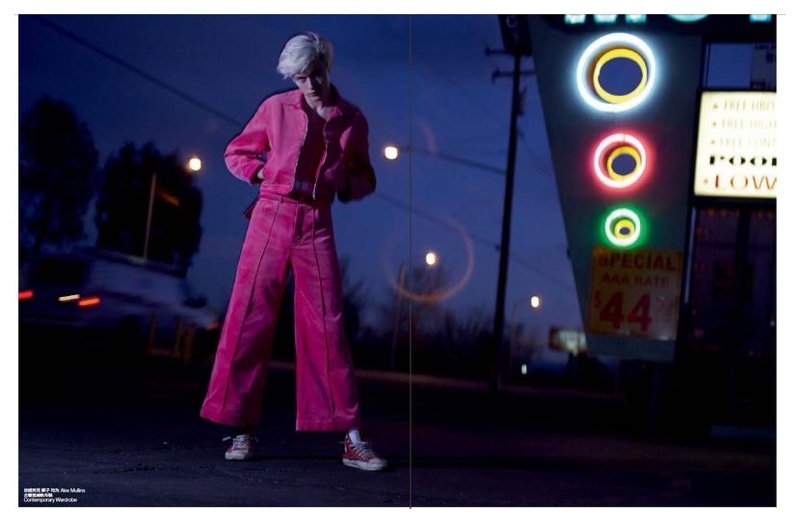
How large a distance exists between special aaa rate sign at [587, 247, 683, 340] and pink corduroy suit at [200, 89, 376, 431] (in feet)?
6.85

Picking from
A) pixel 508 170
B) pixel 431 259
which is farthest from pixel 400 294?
pixel 508 170

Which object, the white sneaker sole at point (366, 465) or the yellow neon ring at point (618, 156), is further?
the yellow neon ring at point (618, 156)

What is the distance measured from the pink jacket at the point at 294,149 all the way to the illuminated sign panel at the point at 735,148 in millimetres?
3189

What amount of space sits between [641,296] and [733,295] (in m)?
1.83

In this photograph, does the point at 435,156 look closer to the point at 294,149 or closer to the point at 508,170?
the point at 508,170

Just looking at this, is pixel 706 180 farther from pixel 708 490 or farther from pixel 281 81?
pixel 281 81

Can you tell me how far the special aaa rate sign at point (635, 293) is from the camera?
6723 mm

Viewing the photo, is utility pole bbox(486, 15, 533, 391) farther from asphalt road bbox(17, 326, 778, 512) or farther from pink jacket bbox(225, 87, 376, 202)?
pink jacket bbox(225, 87, 376, 202)

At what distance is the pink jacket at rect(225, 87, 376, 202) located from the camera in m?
5.03

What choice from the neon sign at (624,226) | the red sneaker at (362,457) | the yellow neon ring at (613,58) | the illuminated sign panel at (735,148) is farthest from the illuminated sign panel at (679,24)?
the red sneaker at (362,457)

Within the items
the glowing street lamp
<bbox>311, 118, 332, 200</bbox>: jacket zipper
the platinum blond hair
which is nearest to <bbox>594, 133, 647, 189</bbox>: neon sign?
the glowing street lamp

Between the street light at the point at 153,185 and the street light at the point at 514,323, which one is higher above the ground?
the street light at the point at 153,185

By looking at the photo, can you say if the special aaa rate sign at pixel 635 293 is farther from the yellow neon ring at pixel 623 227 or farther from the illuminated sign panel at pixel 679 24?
the illuminated sign panel at pixel 679 24
